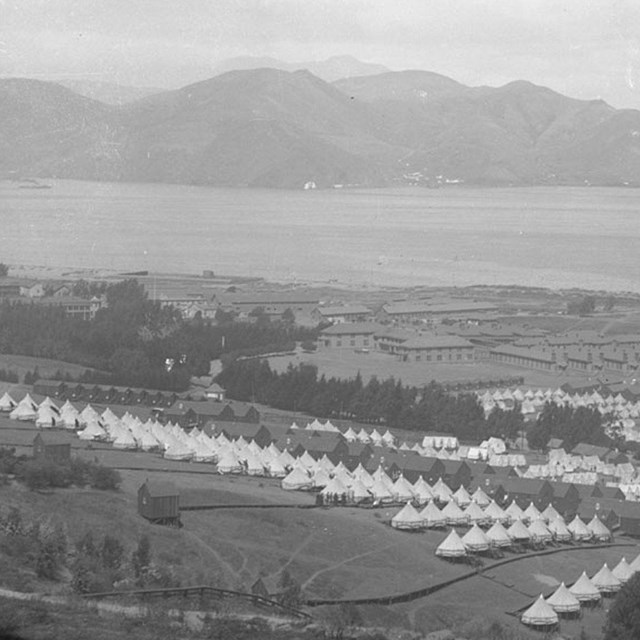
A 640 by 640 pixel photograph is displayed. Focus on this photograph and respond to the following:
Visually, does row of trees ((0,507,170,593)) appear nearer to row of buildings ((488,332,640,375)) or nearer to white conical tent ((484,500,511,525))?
white conical tent ((484,500,511,525))

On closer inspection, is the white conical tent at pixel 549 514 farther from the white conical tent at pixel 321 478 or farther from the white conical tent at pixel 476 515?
the white conical tent at pixel 321 478

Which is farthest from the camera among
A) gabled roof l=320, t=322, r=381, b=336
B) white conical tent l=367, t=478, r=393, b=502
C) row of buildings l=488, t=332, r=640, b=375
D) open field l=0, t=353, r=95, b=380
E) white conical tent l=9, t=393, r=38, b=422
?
gabled roof l=320, t=322, r=381, b=336

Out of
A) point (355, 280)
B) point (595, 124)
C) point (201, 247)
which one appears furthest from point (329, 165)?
point (355, 280)

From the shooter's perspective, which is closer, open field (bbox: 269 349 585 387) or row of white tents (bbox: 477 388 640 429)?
row of white tents (bbox: 477 388 640 429)

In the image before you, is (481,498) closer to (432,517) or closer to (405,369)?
(432,517)

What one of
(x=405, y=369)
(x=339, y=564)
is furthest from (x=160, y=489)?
(x=405, y=369)

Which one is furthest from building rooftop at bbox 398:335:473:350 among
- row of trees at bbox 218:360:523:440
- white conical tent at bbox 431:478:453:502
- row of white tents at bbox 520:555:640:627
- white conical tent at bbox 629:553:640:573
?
row of white tents at bbox 520:555:640:627

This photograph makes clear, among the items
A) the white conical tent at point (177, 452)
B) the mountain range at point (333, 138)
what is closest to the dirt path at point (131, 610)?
the white conical tent at point (177, 452)
